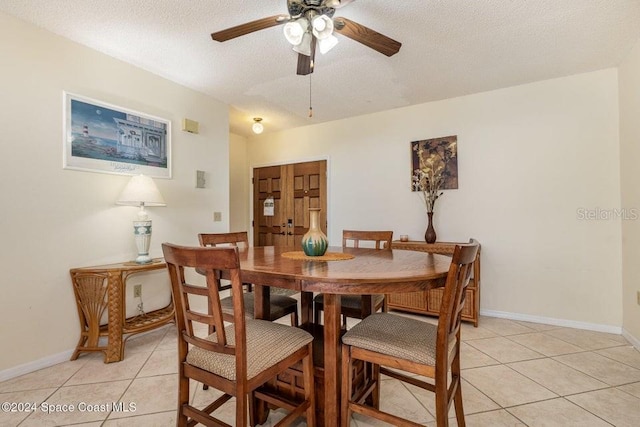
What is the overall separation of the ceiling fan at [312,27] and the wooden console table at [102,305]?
74.1 inches

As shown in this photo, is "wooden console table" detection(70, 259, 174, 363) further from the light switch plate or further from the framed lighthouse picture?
the light switch plate

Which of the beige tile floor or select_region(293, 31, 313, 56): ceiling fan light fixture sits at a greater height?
select_region(293, 31, 313, 56): ceiling fan light fixture

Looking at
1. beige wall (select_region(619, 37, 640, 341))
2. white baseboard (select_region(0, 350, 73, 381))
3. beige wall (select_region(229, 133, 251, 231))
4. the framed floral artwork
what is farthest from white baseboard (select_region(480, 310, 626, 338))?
white baseboard (select_region(0, 350, 73, 381))

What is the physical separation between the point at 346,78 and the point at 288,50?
73 cm

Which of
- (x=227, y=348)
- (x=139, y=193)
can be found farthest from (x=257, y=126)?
(x=227, y=348)

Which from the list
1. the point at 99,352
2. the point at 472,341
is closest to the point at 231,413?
the point at 99,352

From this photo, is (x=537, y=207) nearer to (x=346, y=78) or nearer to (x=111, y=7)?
(x=346, y=78)

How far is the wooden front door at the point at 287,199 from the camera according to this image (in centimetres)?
455

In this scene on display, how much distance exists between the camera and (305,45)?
6.07 ft

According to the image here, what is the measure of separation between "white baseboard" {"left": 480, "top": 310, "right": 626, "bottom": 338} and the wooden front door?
2.36 m

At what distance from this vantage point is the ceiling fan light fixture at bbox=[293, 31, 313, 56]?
180 cm

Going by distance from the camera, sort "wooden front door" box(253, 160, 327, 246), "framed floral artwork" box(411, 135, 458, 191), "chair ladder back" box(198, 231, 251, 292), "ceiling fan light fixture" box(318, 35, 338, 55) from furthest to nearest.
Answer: "wooden front door" box(253, 160, 327, 246), "framed floral artwork" box(411, 135, 458, 191), "chair ladder back" box(198, 231, 251, 292), "ceiling fan light fixture" box(318, 35, 338, 55)

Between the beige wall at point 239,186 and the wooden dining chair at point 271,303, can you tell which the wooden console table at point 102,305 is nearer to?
the wooden dining chair at point 271,303

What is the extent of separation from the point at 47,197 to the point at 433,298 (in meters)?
3.48
